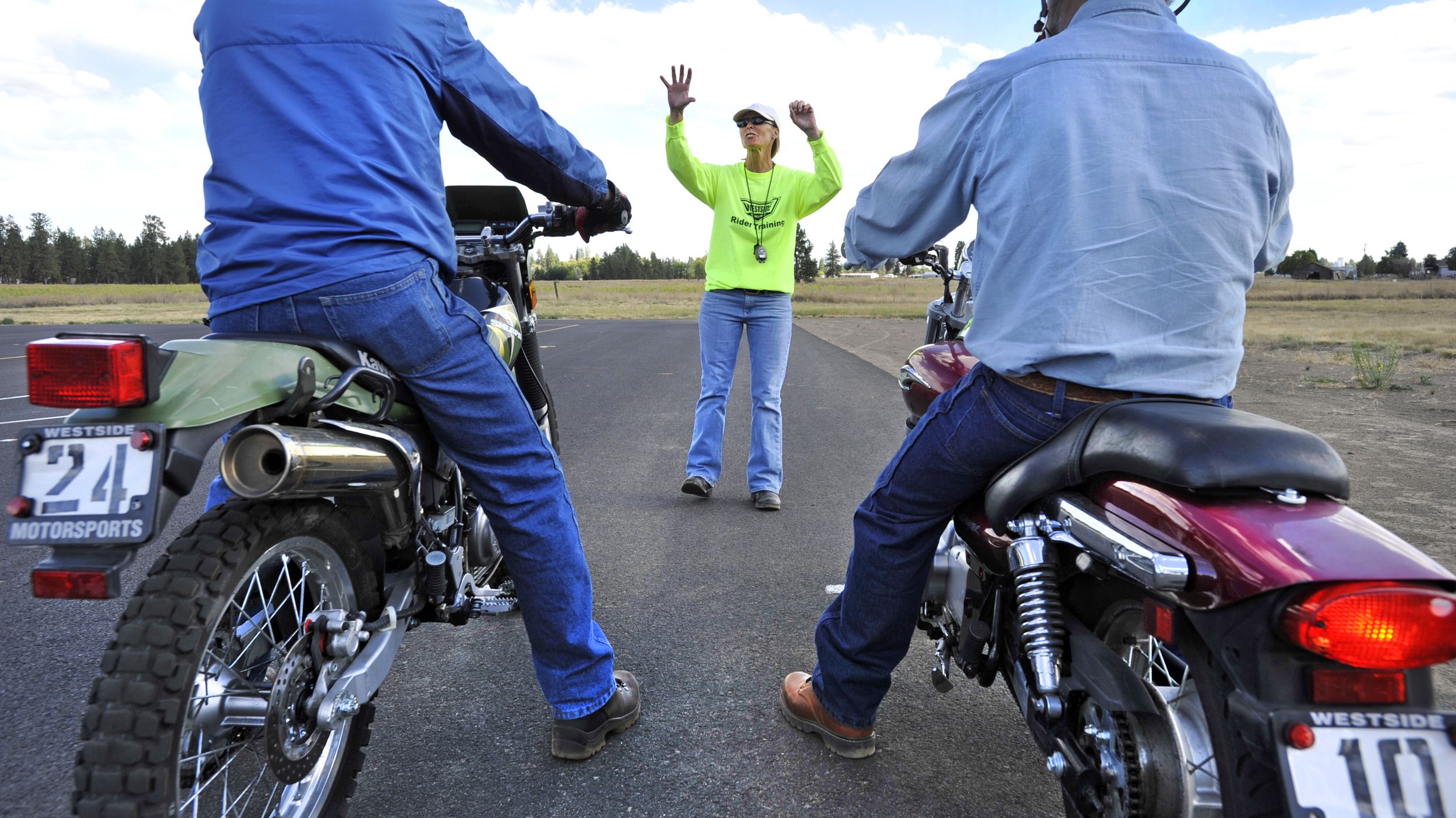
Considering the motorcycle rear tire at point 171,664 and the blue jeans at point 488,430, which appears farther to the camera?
the blue jeans at point 488,430

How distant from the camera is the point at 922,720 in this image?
264 cm

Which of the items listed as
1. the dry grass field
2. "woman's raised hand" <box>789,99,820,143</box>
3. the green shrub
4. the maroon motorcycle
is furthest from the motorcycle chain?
the green shrub

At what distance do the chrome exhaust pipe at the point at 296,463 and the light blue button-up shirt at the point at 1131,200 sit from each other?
4.45ft

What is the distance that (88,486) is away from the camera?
148 centimetres

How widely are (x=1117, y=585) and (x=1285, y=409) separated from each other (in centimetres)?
868

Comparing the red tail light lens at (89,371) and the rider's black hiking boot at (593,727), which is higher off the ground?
the red tail light lens at (89,371)

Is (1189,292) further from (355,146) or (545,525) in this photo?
(355,146)

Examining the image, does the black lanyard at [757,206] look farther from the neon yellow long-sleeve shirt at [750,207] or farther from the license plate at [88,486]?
the license plate at [88,486]

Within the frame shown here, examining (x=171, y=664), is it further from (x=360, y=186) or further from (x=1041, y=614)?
(x=1041, y=614)

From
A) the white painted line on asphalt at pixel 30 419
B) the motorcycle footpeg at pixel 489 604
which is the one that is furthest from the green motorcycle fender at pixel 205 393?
the white painted line on asphalt at pixel 30 419

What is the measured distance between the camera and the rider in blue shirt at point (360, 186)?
184 cm

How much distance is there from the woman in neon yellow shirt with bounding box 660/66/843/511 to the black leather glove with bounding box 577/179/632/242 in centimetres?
194

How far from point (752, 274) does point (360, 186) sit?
3.39 metres

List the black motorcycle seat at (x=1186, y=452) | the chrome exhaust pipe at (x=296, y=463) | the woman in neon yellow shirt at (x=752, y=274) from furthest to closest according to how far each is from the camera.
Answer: the woman in neon yellow shirt at (x=752, y=274), the chrome exhaust pipe at (x=296, y=463), the black motorcycle seat at (x=1186, y=452)
